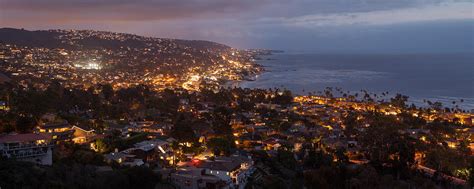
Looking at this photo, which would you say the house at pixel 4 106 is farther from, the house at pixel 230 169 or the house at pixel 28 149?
the house at pixel 230 169

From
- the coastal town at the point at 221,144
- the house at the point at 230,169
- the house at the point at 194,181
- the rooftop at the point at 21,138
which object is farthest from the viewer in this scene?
the house at the point at 230,169

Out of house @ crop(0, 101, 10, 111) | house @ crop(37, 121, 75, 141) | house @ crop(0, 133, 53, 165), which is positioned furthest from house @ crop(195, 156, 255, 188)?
house @ crop(0, 101, 10, 111)

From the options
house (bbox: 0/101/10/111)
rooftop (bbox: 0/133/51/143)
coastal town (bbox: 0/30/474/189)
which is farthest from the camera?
house (bbox: 0/101/10/111)

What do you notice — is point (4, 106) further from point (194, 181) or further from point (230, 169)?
point (230, 169)

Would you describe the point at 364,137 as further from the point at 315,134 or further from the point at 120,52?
the point at 120,52

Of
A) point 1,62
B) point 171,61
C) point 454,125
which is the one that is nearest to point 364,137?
point 454,125

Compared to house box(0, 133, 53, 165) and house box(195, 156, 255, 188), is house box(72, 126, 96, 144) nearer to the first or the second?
house box(0, 133, 53, 165)

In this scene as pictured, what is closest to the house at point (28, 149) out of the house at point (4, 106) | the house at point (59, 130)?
the house at point (59, 130)

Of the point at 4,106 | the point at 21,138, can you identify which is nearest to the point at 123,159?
the point at 21,138
